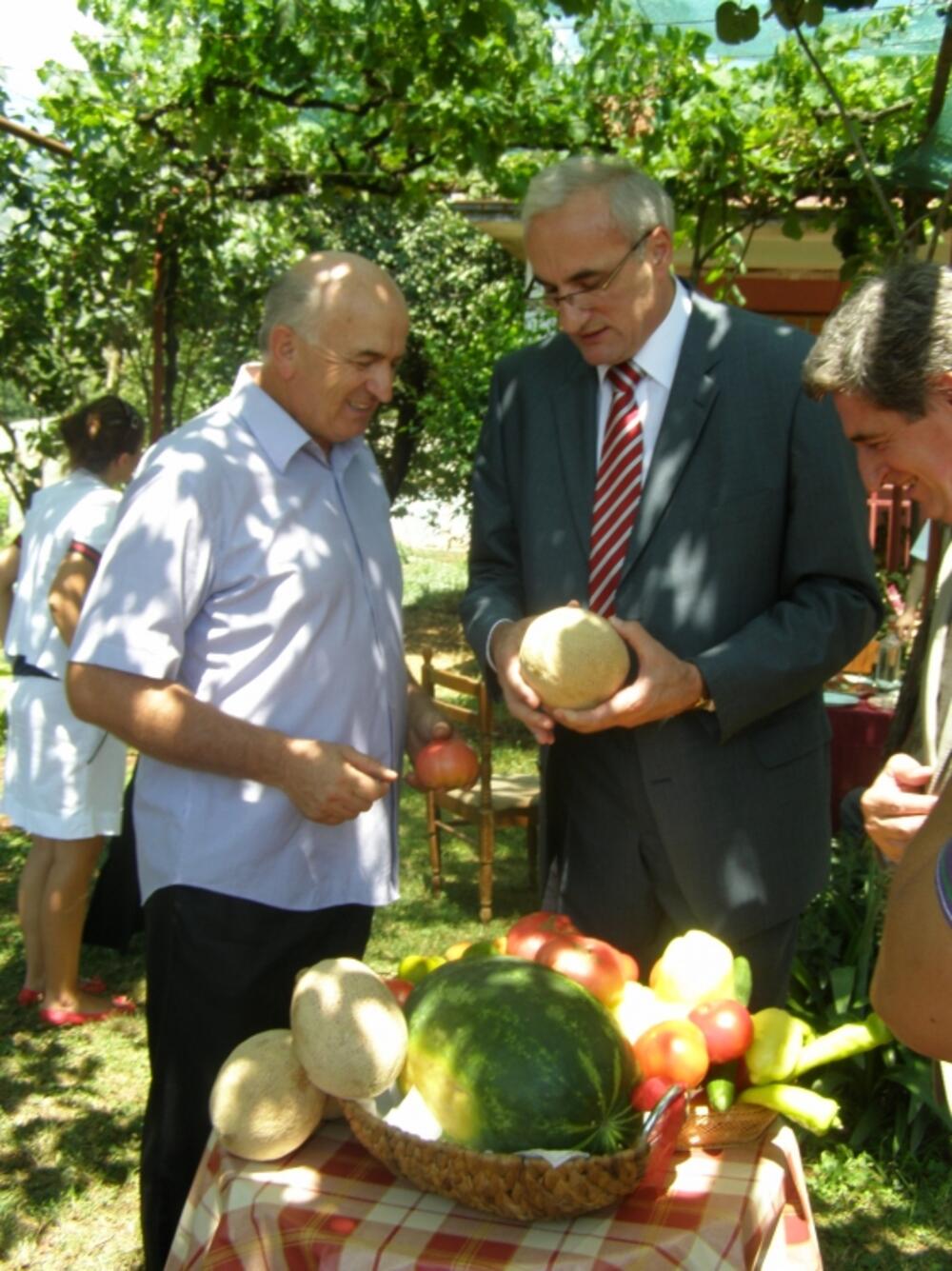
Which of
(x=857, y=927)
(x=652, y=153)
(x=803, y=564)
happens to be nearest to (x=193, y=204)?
(x=652, y=153)

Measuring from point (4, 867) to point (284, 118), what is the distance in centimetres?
388

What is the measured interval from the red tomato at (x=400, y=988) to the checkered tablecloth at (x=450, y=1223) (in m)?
0.19

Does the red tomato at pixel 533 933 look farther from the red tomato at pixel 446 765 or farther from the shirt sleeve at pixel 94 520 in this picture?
the shirt sleeve at pixel 94 520

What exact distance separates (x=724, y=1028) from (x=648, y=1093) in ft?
0.67

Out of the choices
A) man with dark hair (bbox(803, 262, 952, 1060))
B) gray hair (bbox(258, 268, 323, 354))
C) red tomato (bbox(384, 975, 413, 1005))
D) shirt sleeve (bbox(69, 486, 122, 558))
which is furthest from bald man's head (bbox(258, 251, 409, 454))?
shirt sleeve (bbox(69, 486, 122, 558))

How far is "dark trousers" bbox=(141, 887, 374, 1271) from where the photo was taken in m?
2.30

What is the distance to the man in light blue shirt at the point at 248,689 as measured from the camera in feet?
7.20

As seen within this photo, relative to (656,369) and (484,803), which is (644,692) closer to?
(656,369)

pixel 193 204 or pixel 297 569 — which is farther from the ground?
pixel 193 204

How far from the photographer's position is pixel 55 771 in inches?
181

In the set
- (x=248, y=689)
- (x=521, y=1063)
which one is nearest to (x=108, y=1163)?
(x=248, y=689)

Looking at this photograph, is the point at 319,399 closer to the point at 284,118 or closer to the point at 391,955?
the point at 391,955

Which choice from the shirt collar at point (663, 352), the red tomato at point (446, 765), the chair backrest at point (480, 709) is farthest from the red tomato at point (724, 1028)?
the chair backrest at point (480, 709)

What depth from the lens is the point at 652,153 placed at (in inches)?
240
